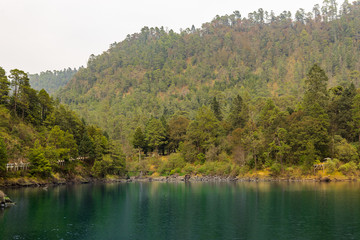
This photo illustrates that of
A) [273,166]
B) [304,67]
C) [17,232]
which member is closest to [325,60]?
[304,67]

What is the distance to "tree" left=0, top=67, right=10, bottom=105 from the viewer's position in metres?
93.4

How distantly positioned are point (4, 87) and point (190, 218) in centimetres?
7634

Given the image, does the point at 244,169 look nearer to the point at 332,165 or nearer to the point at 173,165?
the point at 332,165

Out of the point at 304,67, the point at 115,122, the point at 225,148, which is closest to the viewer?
the point at 225,148

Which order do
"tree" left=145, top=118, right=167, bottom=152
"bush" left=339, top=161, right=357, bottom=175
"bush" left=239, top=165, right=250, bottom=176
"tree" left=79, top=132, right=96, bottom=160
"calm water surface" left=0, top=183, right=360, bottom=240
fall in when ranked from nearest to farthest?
1. "calm water surface" left=0, top=183, right=360, bottom=240
2. "bush" left=339, top=161, right=357, bottom=175
3. "bush" left=239, top=165, right=250, bottom=176
4. "tree" left=79, top=132, right=96, bottom=160
5. "tree" left=145, top=118, right=167, bottom=152

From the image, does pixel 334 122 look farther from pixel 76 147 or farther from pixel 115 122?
pixel 115 122

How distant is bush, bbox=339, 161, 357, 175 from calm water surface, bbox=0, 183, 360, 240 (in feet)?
94.4

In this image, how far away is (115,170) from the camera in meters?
114

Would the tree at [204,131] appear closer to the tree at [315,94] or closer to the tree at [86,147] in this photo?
the tree at [315,94]

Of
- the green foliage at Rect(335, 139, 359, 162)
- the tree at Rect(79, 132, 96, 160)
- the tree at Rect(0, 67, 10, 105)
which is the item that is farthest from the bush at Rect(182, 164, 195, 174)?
the tree at Rect(0, 67, 10, 105)

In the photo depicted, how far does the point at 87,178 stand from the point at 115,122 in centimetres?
A: 5977

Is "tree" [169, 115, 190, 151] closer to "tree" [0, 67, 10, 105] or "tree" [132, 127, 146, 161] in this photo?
"tree" [132, 127, 146, 161]

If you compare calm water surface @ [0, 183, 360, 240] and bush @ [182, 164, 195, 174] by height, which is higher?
calm water surface @ [0, 183, 360, 240]

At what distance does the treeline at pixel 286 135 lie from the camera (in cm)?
8856
